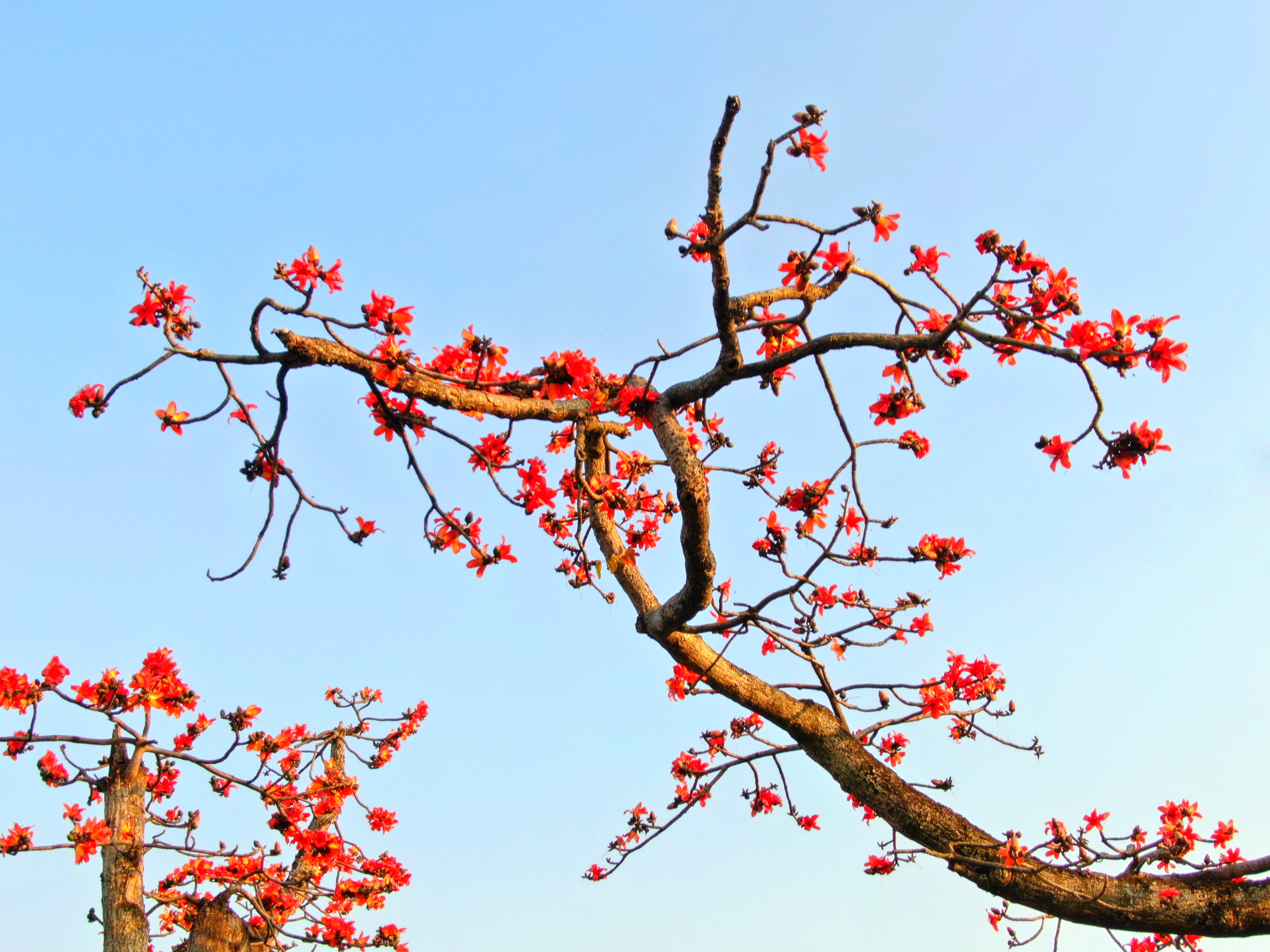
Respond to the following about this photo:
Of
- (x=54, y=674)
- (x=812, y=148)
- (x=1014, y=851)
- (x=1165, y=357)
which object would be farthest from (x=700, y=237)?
(x=54, y=674)

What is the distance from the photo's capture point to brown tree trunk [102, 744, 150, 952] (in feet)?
16.0

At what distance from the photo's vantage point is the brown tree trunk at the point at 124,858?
192 inches

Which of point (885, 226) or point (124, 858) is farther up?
point (885, 226)

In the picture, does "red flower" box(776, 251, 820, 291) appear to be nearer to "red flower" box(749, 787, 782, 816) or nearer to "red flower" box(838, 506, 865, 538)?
"red flower" box(838, 506, 865, 538)

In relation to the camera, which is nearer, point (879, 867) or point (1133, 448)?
point (1133, 448)

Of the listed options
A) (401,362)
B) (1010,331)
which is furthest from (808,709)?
(401,362)

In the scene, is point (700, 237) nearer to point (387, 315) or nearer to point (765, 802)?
point (387, 315)

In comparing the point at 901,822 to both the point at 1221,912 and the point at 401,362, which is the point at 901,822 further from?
the point at 401,362

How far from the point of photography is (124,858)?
198 inches

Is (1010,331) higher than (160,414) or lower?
higher

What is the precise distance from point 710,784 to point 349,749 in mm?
3904

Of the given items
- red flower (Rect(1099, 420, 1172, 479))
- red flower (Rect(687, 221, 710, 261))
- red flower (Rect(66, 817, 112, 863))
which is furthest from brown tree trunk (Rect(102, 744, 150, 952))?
red flower (Rect(1099, 420, 1172, 479))

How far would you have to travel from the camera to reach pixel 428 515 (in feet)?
10.4

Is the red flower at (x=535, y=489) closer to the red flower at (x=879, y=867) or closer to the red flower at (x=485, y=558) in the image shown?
the red flower at (x=485, y=558)
